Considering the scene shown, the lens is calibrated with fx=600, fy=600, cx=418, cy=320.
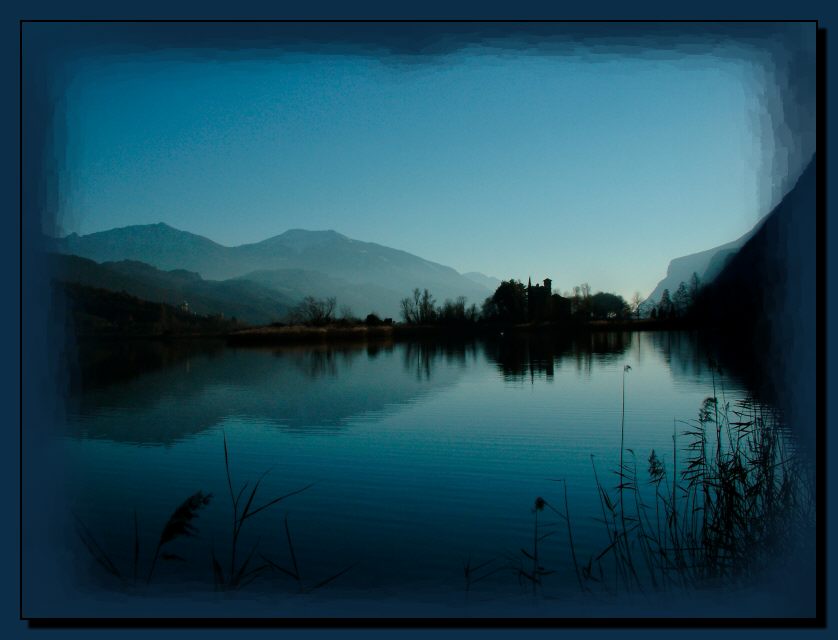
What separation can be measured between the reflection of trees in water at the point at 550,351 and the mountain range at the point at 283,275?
0.48m

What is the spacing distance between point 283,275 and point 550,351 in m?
2.35

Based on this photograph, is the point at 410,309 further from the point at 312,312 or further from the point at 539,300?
the point at 539,300

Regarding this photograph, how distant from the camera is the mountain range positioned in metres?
4.67

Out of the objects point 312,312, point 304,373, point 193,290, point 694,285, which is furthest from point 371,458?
point 694,285

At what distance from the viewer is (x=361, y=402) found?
16.1 ft

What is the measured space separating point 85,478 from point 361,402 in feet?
6.66

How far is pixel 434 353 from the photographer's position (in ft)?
17.2

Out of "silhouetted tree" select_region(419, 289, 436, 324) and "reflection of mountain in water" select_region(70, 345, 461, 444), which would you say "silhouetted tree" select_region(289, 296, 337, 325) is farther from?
"silhouetted tree" select_region(419, 289, 436, 324)

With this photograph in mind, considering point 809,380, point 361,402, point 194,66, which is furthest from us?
point 361,402

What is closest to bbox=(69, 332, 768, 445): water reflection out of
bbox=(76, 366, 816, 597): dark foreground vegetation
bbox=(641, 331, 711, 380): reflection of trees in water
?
bbox=(641, 331, 711, 380): reflection of trees in water

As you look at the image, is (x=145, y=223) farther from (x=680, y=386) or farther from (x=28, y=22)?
(x=680, y=386)

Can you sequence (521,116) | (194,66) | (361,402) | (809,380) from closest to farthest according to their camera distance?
(809,380) < (194,66) < (521,116) < (361,402)

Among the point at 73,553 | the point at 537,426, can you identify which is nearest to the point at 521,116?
the point at 537,426

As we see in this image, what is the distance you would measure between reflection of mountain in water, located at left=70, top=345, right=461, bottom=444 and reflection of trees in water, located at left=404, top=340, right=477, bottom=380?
0.09 ft
